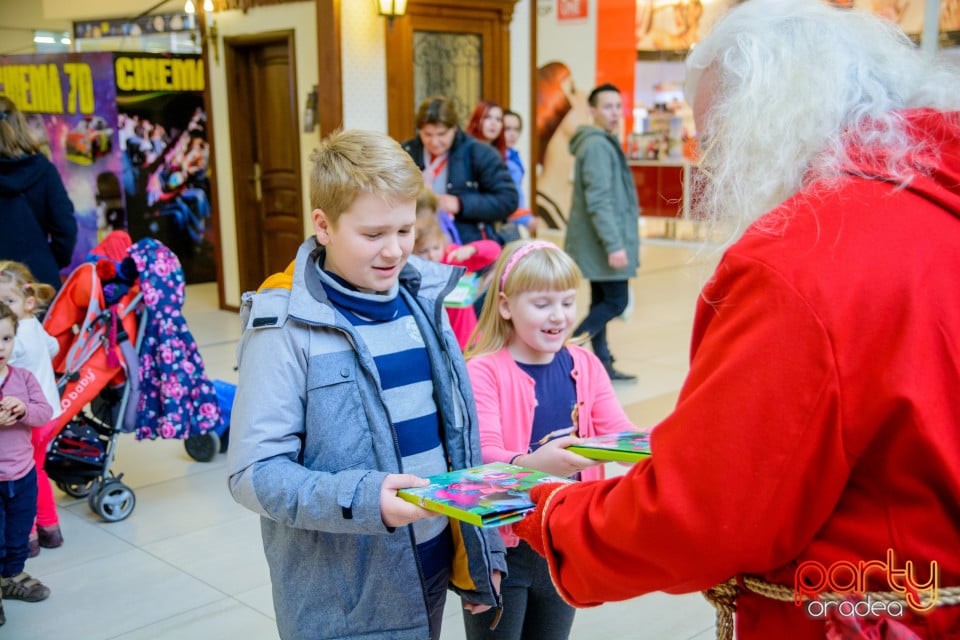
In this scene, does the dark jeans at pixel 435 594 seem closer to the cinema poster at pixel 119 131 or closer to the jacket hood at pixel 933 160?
the jacket hood at pixel 933 160

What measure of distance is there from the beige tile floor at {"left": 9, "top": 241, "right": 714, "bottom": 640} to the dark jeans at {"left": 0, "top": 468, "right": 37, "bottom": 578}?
0.18 metres

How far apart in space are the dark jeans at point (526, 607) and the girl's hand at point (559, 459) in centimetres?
36

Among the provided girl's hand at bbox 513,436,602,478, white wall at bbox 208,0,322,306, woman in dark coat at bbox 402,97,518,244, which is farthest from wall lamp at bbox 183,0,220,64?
girl's hand at bbox 513,436,602,478

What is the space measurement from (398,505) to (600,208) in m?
4.93

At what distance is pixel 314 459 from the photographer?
1.90 meters

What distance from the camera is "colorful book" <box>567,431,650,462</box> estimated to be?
1.75 meters

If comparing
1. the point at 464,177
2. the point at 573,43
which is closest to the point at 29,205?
the point at 464,177

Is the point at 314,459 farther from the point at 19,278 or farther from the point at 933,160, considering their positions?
the point at 19,278

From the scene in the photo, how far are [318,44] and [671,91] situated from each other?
930 cm

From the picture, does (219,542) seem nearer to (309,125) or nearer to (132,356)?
(132,356)

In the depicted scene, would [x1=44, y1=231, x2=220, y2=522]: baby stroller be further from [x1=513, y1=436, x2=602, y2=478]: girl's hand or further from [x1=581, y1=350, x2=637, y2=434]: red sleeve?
[x1=513, y1=436, x2=602, y2=478]: girl's hand

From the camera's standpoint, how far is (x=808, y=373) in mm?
1139

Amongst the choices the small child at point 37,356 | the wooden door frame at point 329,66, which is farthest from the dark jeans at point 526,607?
the wooden door frame at point 329,66

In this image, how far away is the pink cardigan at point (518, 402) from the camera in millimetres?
2523
